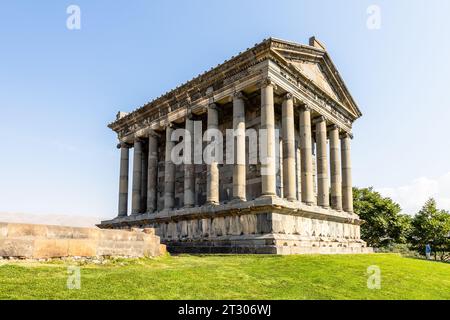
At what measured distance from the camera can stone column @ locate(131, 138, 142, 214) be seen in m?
32.7

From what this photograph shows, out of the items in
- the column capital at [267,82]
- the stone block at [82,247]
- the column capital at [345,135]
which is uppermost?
the column capital at [267,82]

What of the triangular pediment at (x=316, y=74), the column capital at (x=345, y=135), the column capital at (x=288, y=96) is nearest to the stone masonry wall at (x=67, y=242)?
the column capital at (x=288, y=96)

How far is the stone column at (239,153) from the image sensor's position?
2216 centimetres

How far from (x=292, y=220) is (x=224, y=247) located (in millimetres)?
4174

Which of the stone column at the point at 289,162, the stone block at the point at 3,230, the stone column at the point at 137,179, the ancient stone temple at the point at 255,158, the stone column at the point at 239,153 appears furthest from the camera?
the stone column at the point at 137,179

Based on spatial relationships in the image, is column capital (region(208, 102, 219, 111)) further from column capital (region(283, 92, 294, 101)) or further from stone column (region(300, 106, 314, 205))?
stone column (region(300, 106, 314, 205))

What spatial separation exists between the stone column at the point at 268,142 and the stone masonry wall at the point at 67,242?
7477 mm

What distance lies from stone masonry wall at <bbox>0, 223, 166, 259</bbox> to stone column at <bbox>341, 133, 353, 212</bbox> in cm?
1810

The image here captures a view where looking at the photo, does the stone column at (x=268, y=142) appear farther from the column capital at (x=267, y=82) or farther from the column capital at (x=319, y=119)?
the column capital at (x=319, y=119)

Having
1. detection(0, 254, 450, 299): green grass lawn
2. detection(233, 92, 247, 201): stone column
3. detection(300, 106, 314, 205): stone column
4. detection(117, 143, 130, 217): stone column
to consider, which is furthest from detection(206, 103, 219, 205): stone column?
detection(117, 143, 130, 217): stone column

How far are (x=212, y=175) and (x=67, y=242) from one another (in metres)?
12.3
